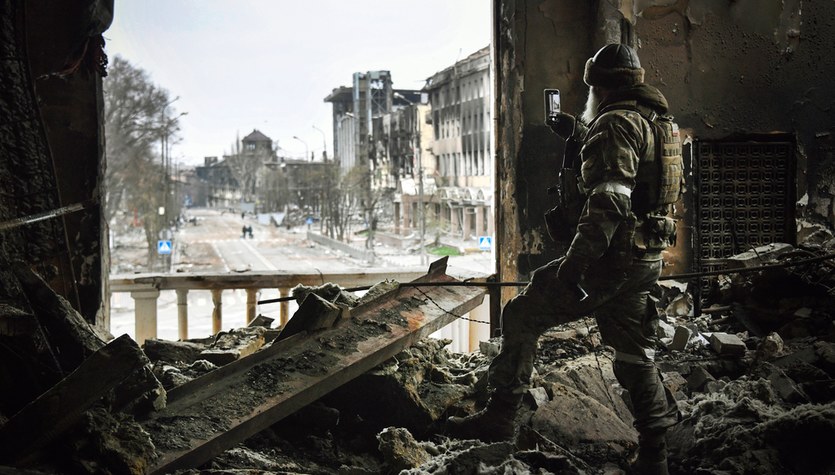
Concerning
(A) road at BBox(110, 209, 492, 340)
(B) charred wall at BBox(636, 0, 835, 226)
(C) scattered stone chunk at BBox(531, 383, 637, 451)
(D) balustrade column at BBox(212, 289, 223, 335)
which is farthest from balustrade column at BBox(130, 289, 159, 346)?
(A) road at BBox(110, 209, 492, 340)

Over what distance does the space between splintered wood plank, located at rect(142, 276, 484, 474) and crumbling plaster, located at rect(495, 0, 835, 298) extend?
171 cm

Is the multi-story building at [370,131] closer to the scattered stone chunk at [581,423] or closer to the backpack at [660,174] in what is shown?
the scattered stone chunk at [581,423]

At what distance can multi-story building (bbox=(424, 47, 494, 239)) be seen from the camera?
17.7 meters

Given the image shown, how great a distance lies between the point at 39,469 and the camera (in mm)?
2420

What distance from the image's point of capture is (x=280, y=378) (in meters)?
3.32

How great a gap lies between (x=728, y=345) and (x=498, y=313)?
1.93 metres

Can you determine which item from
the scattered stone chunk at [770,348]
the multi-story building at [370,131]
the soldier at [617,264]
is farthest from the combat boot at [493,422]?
the multi-story building at [370,131]

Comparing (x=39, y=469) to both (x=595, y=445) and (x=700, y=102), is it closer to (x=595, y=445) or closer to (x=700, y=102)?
(x=595, y=445)

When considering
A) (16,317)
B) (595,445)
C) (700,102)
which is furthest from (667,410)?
(700,102)

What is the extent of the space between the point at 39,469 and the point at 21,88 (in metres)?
2.34

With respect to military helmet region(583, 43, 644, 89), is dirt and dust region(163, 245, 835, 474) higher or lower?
lower

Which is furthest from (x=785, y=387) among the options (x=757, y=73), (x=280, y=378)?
(x=757, y=73)

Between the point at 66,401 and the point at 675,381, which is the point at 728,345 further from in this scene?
the point at 66,401

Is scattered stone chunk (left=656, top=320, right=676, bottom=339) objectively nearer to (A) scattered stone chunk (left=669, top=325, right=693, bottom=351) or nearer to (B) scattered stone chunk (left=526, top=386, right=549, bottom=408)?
(A) scattered stone chunk (left=669, top=325, right=693, bottom=351)
